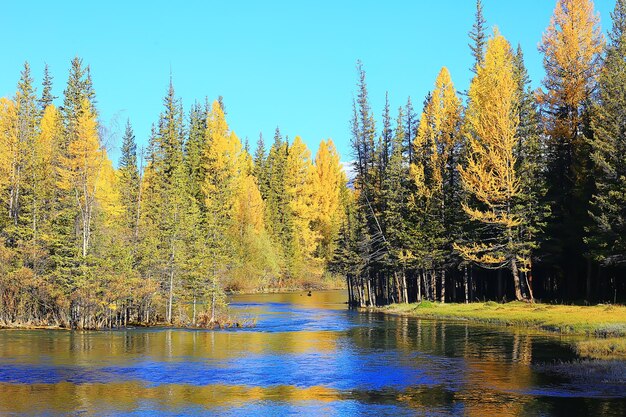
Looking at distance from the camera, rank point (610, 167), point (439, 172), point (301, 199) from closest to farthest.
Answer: point (610, 167)
point (439, 172)
point (301, 199)

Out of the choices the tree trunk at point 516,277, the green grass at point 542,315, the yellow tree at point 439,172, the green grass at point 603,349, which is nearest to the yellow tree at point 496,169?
the tree trunk at point 516,277

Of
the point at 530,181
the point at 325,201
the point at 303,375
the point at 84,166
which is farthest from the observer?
the point at 325,201

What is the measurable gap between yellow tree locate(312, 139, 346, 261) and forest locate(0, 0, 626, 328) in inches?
1872

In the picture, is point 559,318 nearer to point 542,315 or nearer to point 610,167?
point 542,315

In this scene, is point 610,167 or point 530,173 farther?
point 530,173

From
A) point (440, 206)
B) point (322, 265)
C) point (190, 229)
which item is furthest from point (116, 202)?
point (322, 265)

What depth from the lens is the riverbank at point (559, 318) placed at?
30.6 meters

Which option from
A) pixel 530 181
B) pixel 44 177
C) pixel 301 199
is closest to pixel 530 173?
pixel 530 181

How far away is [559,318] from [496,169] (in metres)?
15.2

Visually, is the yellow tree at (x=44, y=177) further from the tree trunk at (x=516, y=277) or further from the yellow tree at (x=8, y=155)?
the tree trunk at (x=516, y=277)

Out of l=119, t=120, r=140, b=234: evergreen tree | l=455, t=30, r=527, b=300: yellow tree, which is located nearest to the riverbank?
l=455, t=30, r=527, b=300: yellow tree

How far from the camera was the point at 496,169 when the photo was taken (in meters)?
53.0

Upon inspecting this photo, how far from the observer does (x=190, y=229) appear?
52.6 m

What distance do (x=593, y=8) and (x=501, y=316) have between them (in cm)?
Result: 2700
